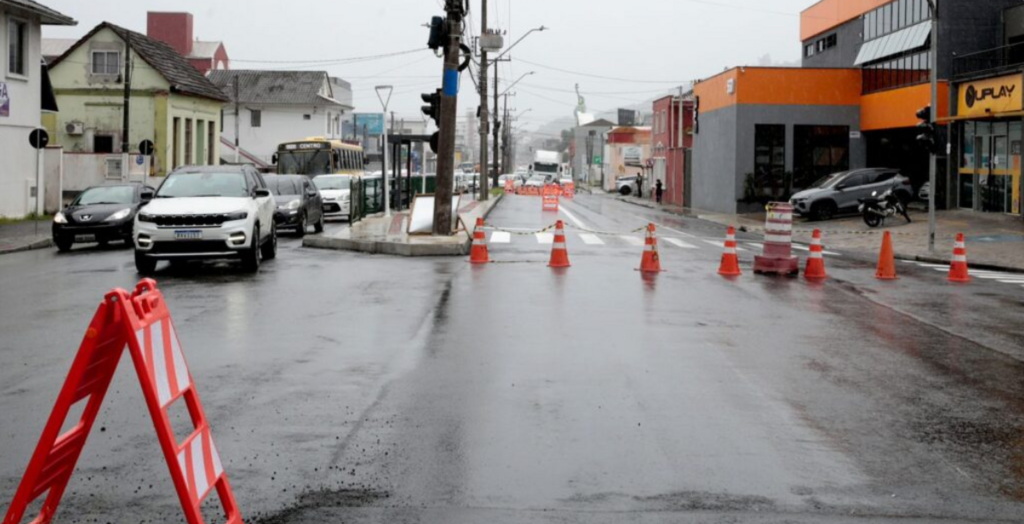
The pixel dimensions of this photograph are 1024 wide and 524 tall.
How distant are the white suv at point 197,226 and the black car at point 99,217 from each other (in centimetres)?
639

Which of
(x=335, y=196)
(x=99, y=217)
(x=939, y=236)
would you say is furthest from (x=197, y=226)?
(x=939, y=236)

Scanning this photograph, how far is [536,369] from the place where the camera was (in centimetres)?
973

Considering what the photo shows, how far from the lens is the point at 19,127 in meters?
34.8

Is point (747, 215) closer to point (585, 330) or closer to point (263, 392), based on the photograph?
point (585, 330)

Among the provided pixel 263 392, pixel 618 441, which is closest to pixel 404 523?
pixel 618 441

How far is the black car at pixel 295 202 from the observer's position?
95.2 feet

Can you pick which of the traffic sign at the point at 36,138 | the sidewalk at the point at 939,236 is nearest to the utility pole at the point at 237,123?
the sidewalk at the point at 939,236

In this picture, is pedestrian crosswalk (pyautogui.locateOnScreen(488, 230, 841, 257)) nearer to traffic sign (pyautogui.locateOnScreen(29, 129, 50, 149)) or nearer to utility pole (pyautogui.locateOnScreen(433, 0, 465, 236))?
utility pole (pyautogui.locateOnScreen(433, 0, 465, 236))

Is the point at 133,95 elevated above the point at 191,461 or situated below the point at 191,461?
above

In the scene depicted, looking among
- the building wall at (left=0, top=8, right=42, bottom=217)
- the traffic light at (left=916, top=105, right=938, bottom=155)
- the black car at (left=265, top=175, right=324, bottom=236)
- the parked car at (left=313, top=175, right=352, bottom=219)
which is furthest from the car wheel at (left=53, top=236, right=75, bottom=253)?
the traffic light at (left=916, top=105, right=938, bottom=155)

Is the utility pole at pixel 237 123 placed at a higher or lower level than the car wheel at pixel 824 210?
higher

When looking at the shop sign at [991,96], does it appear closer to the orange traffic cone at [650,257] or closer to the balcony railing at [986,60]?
the balcony railing at [986,60]

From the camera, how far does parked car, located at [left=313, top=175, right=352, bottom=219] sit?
37.8 meters

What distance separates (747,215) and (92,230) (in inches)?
1237
